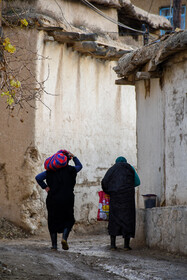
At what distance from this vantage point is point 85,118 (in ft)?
42.4

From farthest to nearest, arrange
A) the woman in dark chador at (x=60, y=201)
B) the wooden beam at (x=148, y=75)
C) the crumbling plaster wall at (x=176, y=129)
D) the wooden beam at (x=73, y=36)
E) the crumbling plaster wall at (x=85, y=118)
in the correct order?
the crumbling plaster wall at (x=85, y=118)
the wooden beam at (x=73, y=36)
the wooden beam at (x=148, y=75)
the woman in dark chador at (x=60, y=201)
the crumbling plaster wall at (x=176, y=129)

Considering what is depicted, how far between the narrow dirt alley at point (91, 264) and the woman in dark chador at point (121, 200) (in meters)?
0.30

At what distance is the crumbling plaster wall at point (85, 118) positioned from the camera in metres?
11.9

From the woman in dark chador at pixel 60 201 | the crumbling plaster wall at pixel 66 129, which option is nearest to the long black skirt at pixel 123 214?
the woman in dark chador at pixel 60 201

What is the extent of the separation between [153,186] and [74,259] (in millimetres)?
2162

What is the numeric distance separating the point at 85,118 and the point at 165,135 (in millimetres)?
4521

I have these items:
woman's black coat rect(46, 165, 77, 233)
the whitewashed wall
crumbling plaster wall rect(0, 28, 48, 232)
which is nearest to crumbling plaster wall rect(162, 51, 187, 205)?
the whitewashed wall

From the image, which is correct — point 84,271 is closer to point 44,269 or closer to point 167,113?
point 44,269

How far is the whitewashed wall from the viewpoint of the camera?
26.6 feet

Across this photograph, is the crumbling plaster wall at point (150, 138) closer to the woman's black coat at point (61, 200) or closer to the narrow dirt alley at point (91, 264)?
the narrow dirt alley at point (91, 264)

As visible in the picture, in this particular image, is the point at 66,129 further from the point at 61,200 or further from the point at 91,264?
the point at 91,264

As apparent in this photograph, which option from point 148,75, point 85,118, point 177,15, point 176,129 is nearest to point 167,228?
point 176,129

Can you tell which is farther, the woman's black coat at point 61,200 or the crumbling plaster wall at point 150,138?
the crumbling plaster wall at point 150,138

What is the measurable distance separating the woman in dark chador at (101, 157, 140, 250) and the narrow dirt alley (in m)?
0.30
